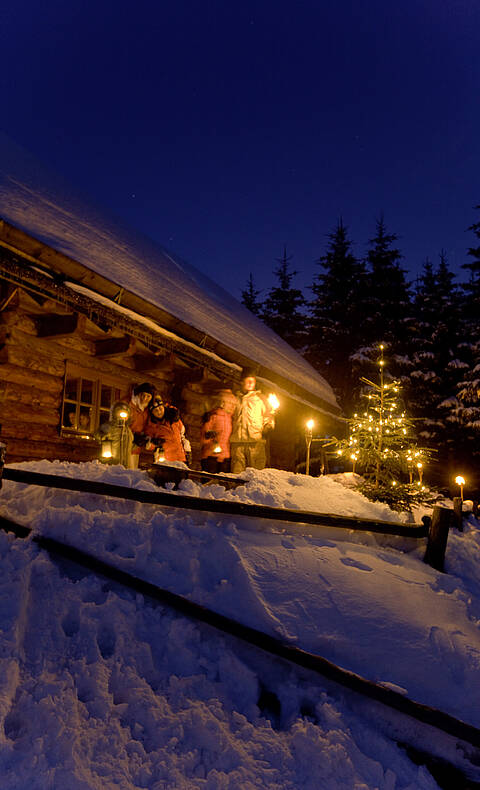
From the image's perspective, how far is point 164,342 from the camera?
7613 millimetres

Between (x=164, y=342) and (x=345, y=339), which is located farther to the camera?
(x=345, y=339)

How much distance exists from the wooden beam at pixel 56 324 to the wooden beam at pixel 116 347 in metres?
1.09

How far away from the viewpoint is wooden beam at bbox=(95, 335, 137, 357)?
25.0 feet

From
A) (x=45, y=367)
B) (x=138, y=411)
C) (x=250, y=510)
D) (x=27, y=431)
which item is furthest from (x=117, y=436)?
(x=250, y=510)

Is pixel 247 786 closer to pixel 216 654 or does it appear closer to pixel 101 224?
pixel 216 654

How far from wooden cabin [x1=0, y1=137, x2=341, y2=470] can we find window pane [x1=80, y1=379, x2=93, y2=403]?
2 cm

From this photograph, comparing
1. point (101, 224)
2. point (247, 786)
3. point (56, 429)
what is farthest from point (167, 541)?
point (101, 224)

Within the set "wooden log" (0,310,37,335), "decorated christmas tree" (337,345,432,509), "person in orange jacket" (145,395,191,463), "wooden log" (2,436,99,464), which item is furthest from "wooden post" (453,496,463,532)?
"wooden log" (0,310,37,335)

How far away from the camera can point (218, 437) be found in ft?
28.4

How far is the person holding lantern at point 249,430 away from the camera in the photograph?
8.75 metres

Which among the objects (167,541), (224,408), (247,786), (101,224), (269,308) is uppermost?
(269,308)

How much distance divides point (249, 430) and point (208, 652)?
5.86m

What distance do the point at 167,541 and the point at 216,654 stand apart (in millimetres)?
1091

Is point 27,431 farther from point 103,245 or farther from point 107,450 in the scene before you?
point 103,245
